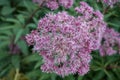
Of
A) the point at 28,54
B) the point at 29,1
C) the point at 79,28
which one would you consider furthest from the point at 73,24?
the point at 29,1

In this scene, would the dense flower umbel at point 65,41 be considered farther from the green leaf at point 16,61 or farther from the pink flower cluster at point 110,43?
the green leaf at point 16,61

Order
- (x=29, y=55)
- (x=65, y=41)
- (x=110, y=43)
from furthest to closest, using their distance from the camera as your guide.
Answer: (x=29, y=55)
(x=110, y=43)
(x=65, y=41)

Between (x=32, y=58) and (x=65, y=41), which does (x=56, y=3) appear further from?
(x=65, y=41)

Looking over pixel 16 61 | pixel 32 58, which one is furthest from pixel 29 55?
pixel 32 58

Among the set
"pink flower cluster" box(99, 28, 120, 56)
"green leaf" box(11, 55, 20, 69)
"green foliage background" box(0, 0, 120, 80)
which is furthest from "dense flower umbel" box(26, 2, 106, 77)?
"green leaf" box(11, 55, 20, 69)

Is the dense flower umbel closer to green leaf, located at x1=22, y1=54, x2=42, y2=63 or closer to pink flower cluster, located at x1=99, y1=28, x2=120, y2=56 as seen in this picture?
green leaf, located at x1=22, y1=54, x2=42, y2=63

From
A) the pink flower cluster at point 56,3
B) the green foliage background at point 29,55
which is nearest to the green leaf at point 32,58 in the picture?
the green foliage background at point 29,55
